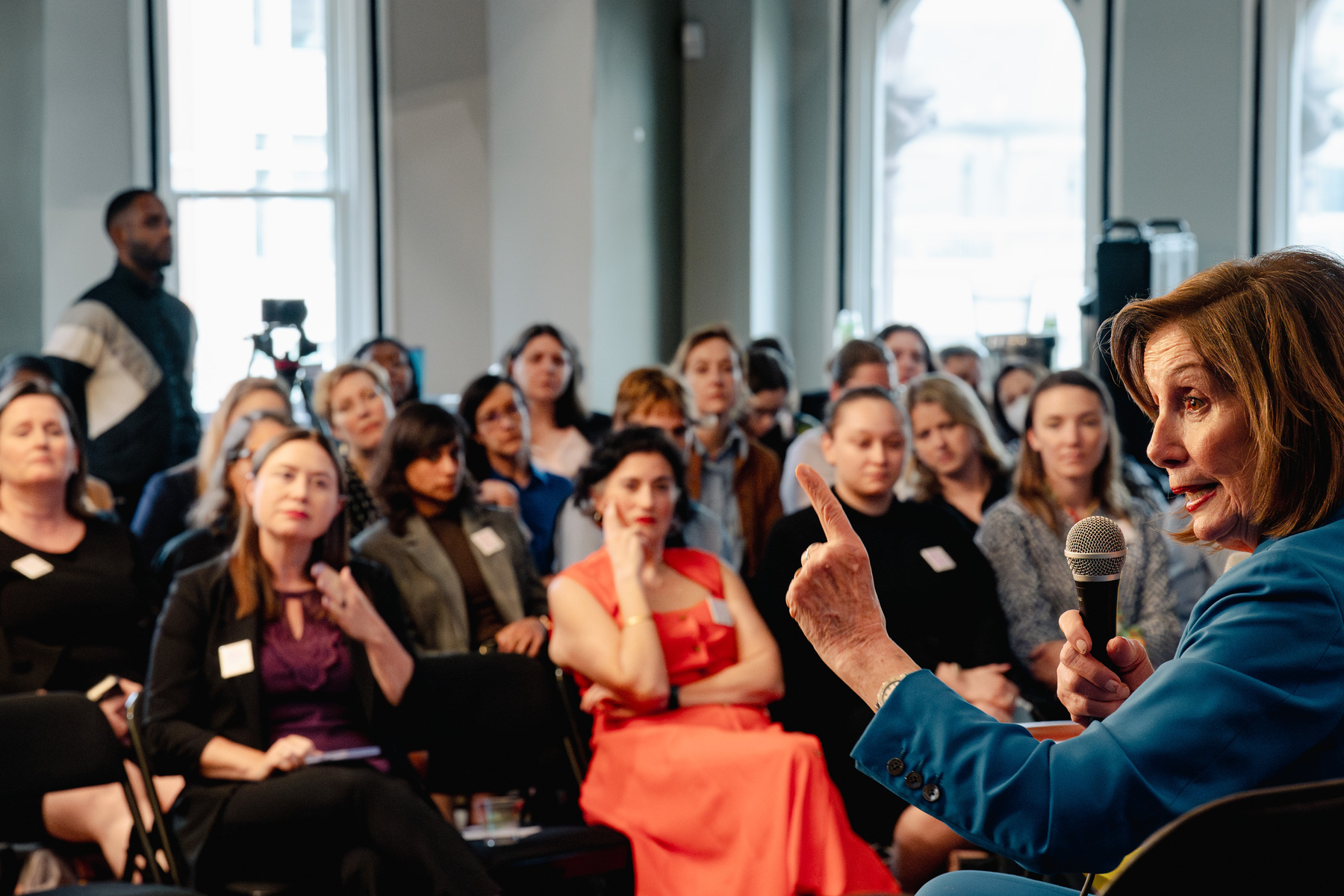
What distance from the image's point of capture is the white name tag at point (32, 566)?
3.17 m

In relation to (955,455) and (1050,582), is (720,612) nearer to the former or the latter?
(1050,582)

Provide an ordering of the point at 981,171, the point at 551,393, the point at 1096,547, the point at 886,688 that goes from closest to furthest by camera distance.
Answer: the point at 886,688 < the point at 1096,547 < the point at 551,393 < the point at 981,171

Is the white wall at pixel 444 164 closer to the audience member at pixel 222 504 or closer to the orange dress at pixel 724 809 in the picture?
the audience member at pixel 222 504

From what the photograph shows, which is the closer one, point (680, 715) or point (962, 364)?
point (680, 715)

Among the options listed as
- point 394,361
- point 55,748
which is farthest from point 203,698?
point 394,361

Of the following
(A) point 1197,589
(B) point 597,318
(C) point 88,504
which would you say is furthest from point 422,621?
(B) point 597,318

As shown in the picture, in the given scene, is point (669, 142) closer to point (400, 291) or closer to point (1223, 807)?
point (400, 291)

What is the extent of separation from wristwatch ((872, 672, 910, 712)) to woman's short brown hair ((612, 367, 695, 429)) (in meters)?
2.87

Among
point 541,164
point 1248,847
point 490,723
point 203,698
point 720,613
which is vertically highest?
point 541,164

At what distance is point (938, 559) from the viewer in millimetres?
3223

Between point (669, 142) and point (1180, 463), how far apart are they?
654cm

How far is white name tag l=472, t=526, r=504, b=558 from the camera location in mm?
3576

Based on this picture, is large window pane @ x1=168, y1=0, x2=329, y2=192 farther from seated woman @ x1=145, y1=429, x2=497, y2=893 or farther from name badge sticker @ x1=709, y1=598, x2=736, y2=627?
name badge sticker @ x1=709, y1=598, x2=736, y2=627

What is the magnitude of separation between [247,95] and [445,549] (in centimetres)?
463
